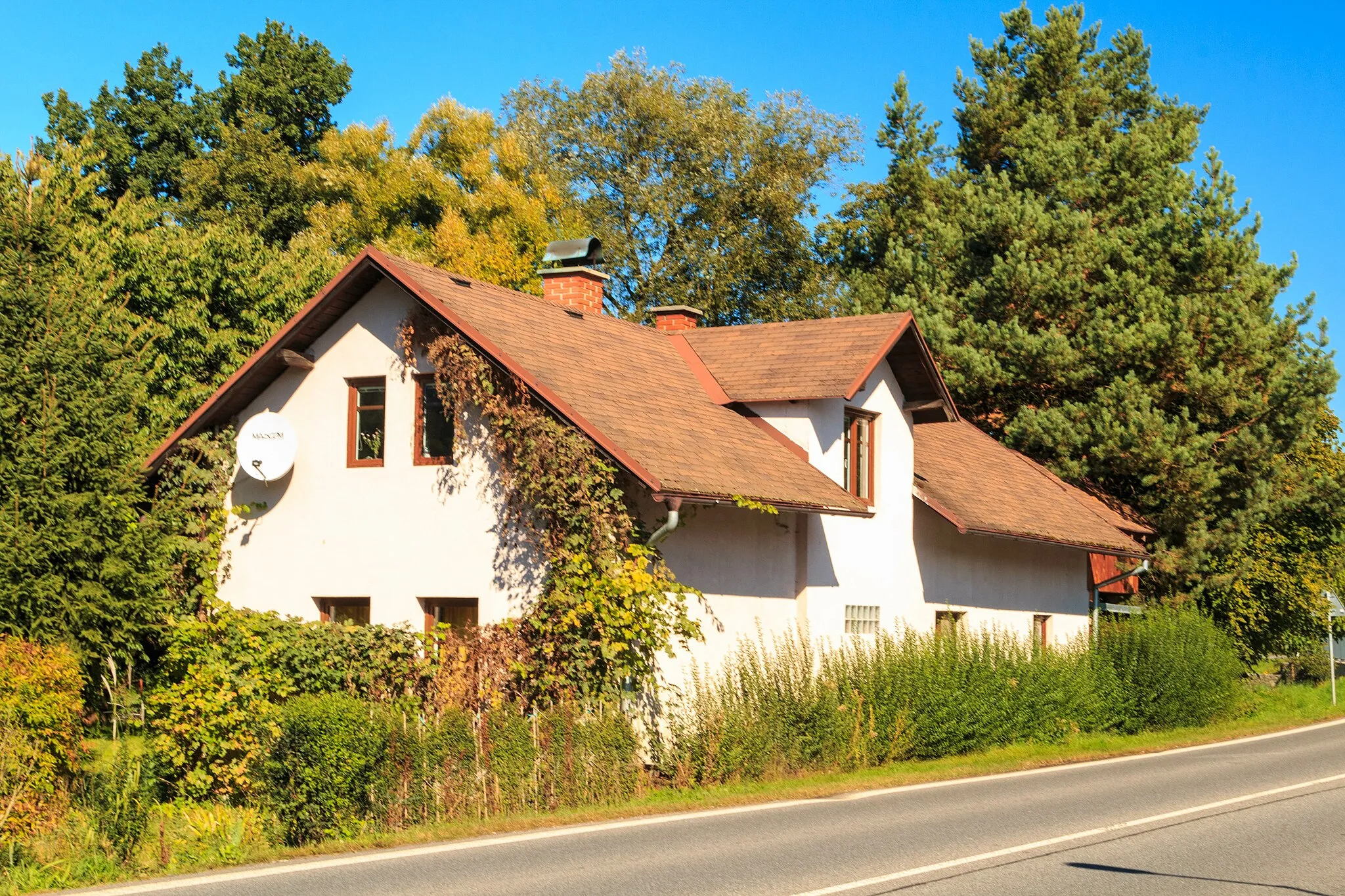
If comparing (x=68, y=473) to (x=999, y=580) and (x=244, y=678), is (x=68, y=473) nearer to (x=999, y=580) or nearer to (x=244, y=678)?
(x=244, y=678)

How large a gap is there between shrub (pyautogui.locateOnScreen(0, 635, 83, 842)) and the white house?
5071 millimetres

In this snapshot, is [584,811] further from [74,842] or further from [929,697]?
[929,697]

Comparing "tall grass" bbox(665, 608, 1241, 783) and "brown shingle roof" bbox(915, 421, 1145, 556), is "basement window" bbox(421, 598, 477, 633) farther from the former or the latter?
"brown shingle roof" bbox(915, 421, 1145, 556)

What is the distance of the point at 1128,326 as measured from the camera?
33219 mm

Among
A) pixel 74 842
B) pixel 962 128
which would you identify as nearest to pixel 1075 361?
pixel 962 128

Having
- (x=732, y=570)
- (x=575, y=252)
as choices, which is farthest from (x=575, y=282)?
(x=732, y=570)

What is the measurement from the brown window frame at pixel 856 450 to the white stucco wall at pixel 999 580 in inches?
53.8

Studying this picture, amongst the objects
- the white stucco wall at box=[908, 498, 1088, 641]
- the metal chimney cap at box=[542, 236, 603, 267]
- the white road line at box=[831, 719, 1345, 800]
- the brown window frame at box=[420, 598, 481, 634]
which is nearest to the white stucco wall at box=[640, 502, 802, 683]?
the brown window frame at box=[420, 598, 481, 634]

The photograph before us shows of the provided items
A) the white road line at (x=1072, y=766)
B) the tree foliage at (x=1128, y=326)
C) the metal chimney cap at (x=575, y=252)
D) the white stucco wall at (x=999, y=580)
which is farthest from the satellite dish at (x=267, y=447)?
the tree foliage at (x=1128, y=326)

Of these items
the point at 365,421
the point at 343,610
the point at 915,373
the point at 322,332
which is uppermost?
the point at 322,332

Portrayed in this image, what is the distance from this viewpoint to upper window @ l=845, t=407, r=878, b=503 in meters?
22.9

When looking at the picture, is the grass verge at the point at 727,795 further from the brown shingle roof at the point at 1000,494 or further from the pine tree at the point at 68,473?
the pine tree at the point at 68,473

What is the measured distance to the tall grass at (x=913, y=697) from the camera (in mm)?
18188

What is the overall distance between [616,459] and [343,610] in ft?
17.3
